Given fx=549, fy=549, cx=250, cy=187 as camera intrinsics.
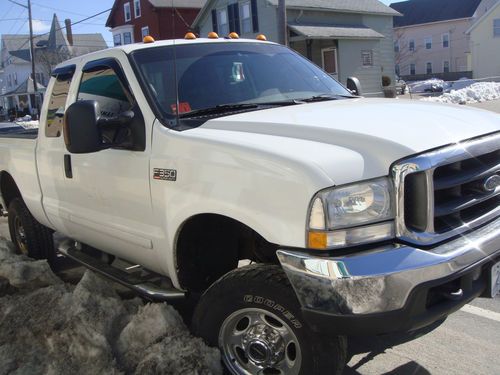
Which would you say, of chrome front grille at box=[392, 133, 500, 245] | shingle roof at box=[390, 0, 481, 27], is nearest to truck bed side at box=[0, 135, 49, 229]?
chrome front grille at box=[392, 133, 500, 245]

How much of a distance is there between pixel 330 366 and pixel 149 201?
1424 mm

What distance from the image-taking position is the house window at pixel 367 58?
3214 centimetres

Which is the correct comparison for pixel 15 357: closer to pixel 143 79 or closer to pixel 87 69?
pixel 143 79

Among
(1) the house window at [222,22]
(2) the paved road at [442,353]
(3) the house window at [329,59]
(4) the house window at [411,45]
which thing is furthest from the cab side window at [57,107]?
(4) the house window at [411,45]

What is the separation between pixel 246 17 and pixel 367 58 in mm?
7508

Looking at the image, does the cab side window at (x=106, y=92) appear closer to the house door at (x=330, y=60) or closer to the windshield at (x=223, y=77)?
the windshield at (x=223, y=77)

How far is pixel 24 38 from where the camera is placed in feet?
229

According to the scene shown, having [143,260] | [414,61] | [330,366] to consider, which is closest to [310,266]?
[330,366]

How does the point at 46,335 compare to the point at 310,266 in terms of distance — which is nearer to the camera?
the point at 310,266

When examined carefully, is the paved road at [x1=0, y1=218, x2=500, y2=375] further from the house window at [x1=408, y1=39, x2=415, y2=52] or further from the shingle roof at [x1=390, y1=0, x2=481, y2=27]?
the house window at [x1=408, y1=39, x2=415, y2=52]

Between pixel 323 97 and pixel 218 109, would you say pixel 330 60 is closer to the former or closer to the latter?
pixel 323 97

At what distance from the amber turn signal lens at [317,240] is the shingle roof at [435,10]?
60.7 m

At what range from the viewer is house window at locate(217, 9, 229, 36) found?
107 ft

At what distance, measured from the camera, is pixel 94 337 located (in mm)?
3133
